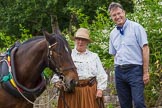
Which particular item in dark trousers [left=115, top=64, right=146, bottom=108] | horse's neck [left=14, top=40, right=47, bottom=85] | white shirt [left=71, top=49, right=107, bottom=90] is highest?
horse's neck [left=14, top=40, right=47, bottom=85]

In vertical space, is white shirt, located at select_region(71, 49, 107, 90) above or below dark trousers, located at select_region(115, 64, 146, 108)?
above

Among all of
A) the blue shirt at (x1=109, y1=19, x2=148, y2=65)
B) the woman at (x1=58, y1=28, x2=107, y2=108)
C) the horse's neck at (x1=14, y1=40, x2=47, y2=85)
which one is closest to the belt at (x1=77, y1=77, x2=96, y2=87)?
the woman at (x1=58, y1=28, x2=107, y2=108)

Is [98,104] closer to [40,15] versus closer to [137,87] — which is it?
[137,87]

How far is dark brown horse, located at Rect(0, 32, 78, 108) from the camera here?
507 centimetres

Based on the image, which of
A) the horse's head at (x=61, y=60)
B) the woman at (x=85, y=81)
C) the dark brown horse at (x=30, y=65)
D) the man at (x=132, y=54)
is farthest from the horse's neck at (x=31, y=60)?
the man at (x=132, y=54)

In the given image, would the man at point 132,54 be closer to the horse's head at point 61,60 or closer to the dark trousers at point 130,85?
the dark trousers at point 130,85

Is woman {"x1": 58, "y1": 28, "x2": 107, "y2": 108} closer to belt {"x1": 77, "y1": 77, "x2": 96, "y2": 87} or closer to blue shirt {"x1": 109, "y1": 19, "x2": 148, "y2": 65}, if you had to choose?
belt {"x1": 77, "y1": 77, "x2": 96, "y2": 87}

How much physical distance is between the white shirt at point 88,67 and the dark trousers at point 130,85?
25 centimetres

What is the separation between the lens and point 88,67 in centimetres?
557

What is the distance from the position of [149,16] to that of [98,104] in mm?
2320

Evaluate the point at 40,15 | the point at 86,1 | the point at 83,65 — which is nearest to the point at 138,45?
the point at 83,65

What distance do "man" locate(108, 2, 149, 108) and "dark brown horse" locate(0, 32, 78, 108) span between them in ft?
2.63

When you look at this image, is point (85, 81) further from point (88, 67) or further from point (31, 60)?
point (31, 60)

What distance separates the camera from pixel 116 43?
18.8 feet
